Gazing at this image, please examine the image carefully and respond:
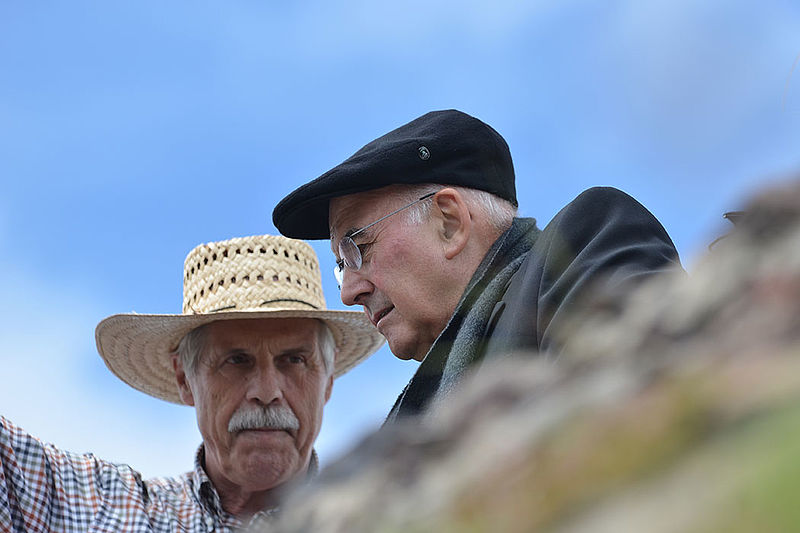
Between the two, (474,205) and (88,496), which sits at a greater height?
(474,205)

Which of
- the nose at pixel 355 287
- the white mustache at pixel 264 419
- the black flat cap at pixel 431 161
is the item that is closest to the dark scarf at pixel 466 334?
the black flat cap at pixel 431 161

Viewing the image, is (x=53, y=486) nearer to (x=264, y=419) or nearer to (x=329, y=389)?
(x=264, y=419)

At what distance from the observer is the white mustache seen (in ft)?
10.7

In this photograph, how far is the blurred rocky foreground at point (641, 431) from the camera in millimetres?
217

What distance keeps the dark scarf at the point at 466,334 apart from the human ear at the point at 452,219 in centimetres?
11

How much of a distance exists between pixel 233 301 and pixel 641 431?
10.5 ft

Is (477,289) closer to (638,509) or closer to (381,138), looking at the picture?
(381,138)

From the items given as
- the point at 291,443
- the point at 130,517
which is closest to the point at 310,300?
the point at 291,443

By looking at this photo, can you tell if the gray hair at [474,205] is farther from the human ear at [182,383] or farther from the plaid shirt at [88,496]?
the human ear at [182,383]

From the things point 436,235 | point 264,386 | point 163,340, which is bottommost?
point 436,235

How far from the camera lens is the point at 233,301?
132 inches

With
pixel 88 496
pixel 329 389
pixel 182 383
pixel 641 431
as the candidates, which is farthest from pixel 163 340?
pixel 641 431

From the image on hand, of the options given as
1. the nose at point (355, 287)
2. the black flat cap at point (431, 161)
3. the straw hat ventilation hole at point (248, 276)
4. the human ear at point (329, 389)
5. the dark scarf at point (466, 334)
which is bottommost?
the dark scarf at point (466, 334)

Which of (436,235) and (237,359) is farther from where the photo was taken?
(237,359)
